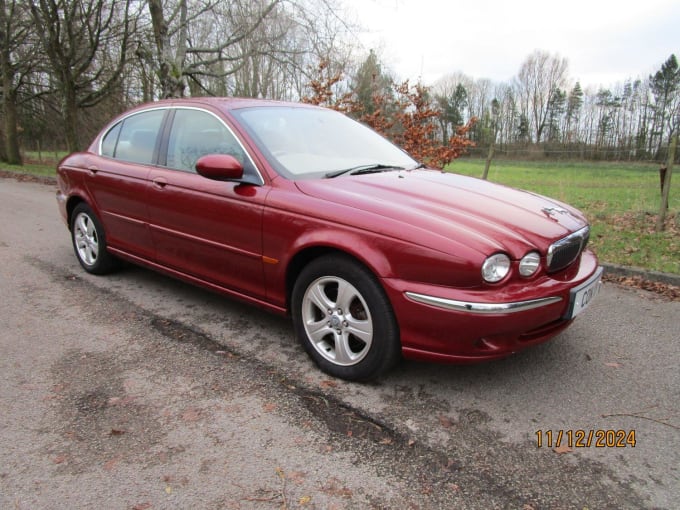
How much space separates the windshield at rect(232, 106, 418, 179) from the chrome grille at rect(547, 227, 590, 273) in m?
1.33

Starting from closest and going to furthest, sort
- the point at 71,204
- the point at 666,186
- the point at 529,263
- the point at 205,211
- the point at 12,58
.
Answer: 1. the point at 529,263
2. the point at 205,211
3. the point at 71,204
4. the point at 666,186
5. the point at 12,58

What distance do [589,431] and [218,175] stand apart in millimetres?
2489

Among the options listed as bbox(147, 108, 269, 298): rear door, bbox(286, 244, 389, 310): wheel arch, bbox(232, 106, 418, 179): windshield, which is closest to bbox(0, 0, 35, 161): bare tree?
bbox(147, 108, 269, 298): rear door

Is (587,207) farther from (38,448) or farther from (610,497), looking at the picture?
(38,448)

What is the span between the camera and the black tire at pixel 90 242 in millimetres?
4496

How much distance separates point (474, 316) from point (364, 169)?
1.41m

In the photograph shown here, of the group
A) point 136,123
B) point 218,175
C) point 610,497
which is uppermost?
point 136,123

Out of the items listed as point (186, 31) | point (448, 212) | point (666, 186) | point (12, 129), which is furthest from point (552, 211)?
point (12, 129)

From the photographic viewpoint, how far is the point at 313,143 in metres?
3.45

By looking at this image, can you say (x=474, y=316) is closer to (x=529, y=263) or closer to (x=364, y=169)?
(x=529, y=263)

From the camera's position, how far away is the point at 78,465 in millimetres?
2086

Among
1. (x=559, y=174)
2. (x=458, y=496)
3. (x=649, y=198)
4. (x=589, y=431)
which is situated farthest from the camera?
(x=559, y=174)

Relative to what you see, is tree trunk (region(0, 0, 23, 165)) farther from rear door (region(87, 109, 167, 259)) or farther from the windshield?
the windshield

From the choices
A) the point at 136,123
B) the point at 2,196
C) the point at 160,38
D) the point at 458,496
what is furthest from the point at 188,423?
the point at 160,38
